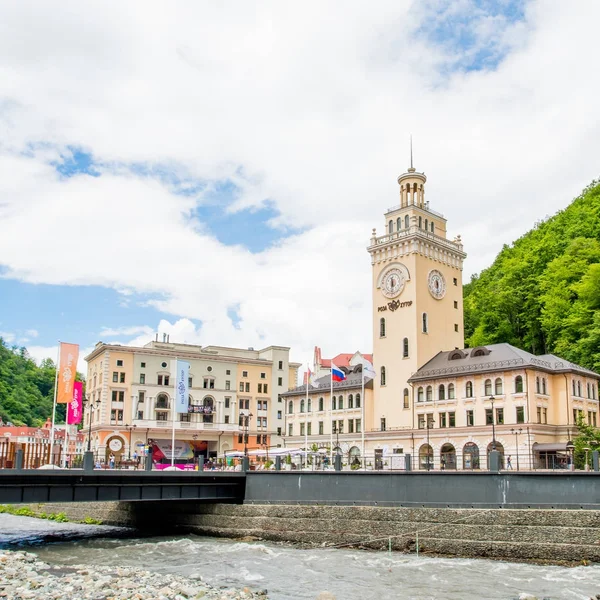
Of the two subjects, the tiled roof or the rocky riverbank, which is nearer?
the rocky riverbank

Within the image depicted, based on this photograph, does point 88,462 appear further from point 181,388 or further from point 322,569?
point 322,569

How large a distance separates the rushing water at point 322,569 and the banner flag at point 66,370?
9278mm

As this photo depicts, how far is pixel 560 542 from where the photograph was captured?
3184 cm

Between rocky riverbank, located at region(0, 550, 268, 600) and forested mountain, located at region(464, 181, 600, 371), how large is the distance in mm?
49785

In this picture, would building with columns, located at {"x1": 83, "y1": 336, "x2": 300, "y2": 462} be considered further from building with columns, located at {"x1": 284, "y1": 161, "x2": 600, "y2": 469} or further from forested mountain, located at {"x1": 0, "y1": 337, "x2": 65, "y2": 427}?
forested mountain, located at {"x1": 0, "y1": 337, "x2": 65, "y2": 427}

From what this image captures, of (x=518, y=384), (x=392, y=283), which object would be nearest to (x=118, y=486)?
(x=518, y=384)

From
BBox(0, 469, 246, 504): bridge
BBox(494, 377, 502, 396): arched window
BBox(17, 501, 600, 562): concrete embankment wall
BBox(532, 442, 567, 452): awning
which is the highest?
BBox(494, 377, 502, 396): arched window

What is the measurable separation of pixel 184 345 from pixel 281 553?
6016 cm

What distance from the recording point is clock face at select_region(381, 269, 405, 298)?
233 feet

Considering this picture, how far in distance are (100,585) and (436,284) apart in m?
52.8

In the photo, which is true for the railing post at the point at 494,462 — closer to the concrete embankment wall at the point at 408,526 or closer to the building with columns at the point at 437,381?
the concrete embankment wall at the point at 408,526

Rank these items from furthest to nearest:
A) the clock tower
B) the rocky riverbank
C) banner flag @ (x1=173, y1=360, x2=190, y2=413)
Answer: the clock tower, banner flag @ (x1=173, y1=360, x2=190, y2=413), the rocky riverbank

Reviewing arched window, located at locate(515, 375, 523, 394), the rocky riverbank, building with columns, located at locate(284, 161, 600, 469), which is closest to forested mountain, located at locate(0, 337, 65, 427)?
building with columns, located at locate(284, 161, 600, 469)

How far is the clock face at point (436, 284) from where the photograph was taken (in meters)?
71.4
